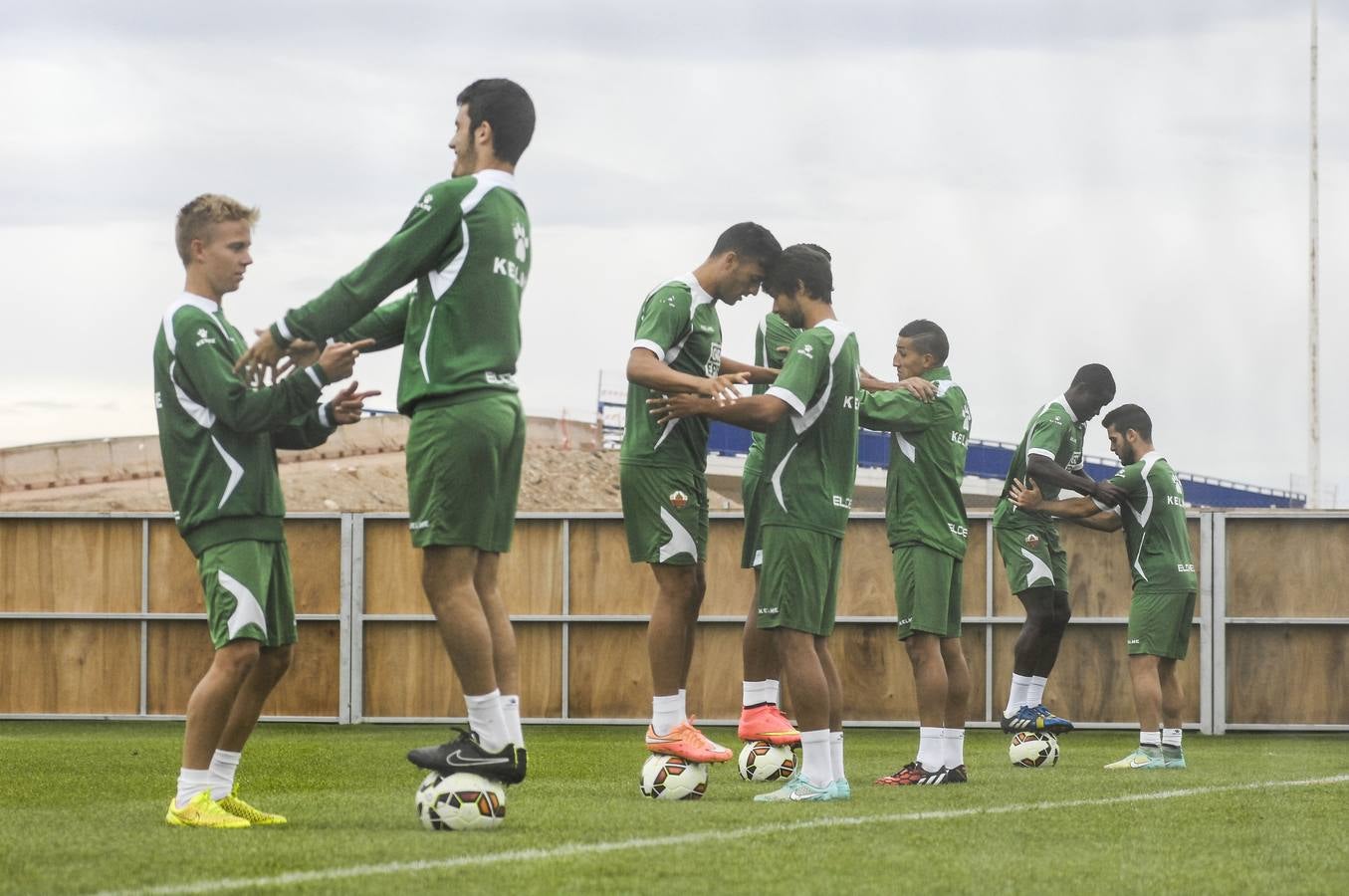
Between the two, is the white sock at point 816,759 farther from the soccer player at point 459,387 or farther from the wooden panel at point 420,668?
the wooden panel at point 420,668

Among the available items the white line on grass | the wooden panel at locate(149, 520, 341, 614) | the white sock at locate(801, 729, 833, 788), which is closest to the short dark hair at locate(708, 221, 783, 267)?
the white sock at locate(801, 729, 833, 788)

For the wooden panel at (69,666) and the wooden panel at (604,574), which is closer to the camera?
the wooden panel at (604,574)

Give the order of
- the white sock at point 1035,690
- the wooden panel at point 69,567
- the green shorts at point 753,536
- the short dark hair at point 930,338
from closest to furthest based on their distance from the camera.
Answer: the green shorts at point 753,536, the short dark hair at point 930,338, the white sock at point 1035,690, the wooden panel at point 69,567

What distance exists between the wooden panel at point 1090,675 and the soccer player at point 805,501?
715cm

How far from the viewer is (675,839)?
5.04m

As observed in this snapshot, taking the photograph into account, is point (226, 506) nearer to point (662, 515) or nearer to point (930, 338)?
point (662, 515)

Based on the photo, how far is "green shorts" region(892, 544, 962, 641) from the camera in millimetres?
7625

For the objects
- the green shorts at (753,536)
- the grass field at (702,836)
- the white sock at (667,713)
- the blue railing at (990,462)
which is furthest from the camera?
the blue railing at (990,462)

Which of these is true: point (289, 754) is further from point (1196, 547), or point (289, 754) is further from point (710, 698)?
point (1196, 547)

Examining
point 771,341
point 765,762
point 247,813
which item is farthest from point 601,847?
point 771,341

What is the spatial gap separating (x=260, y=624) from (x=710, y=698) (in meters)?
8.20

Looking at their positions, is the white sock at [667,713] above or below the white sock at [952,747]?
above

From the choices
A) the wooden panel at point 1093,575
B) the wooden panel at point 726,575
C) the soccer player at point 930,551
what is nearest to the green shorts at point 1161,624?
the soccer player at point 930,551

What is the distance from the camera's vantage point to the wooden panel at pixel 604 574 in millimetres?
13789
